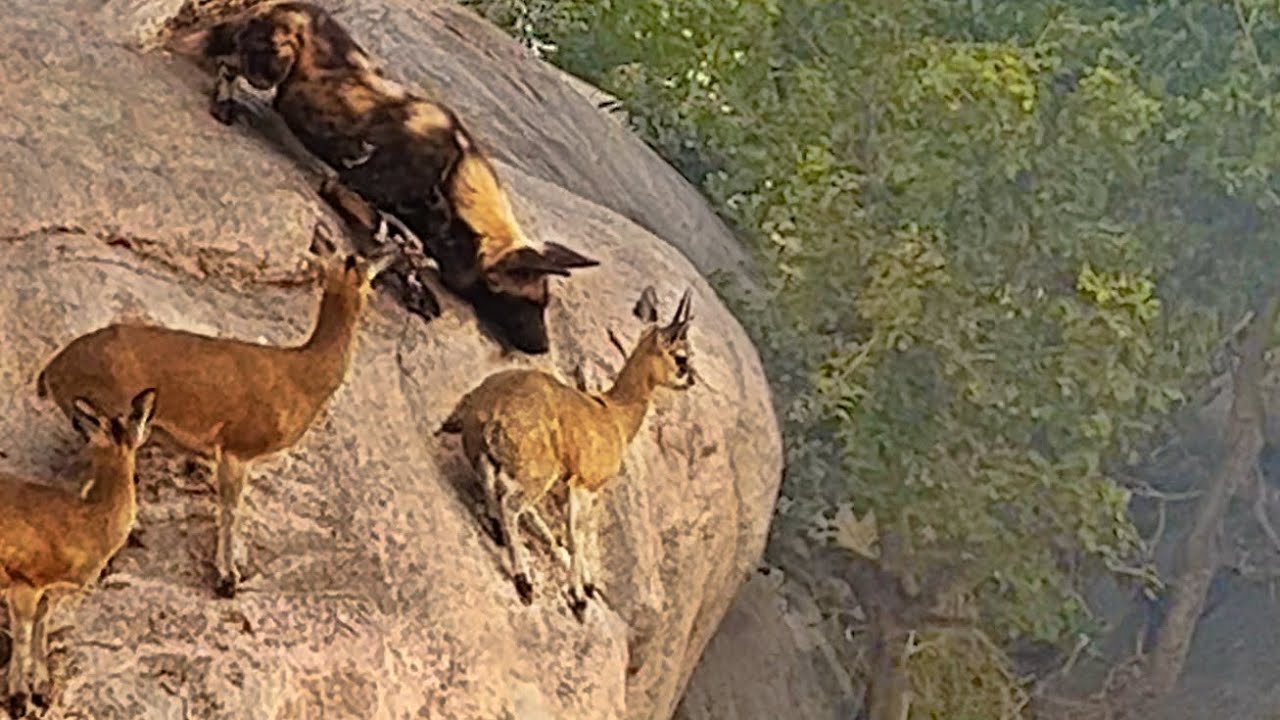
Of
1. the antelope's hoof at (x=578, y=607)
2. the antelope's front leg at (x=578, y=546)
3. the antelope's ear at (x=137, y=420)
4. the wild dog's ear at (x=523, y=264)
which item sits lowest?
the antelope's hoof at (x=578, y=607)

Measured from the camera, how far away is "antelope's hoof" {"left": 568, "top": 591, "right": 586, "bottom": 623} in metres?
4.37

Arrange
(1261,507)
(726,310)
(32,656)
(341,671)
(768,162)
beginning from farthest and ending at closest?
(1261,507) → (768,162) → (726,310) → (341,671) → (32,656)

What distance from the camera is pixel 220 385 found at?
3375mm

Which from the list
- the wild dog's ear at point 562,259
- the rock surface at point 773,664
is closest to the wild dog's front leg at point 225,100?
the wild dog's ear at point 562,259

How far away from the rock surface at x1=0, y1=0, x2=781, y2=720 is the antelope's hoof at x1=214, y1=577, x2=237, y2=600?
0.08 ft

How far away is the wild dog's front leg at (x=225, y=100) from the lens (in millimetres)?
4590

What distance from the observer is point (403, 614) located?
12.4ft

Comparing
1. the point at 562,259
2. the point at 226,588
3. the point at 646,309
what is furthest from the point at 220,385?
the point at 646,309

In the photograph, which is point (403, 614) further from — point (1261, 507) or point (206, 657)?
point (1261, 507)

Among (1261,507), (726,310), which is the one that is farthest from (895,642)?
(1261,507)

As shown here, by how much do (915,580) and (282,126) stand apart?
348 centimetres

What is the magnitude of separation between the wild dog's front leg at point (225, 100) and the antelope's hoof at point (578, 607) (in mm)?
1499

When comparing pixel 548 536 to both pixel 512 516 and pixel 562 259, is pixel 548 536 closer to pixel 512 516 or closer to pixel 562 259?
pixel 512 516

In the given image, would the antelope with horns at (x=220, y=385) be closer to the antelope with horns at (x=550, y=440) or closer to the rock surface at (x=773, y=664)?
the antelope with horns at (x=550, y=440)
